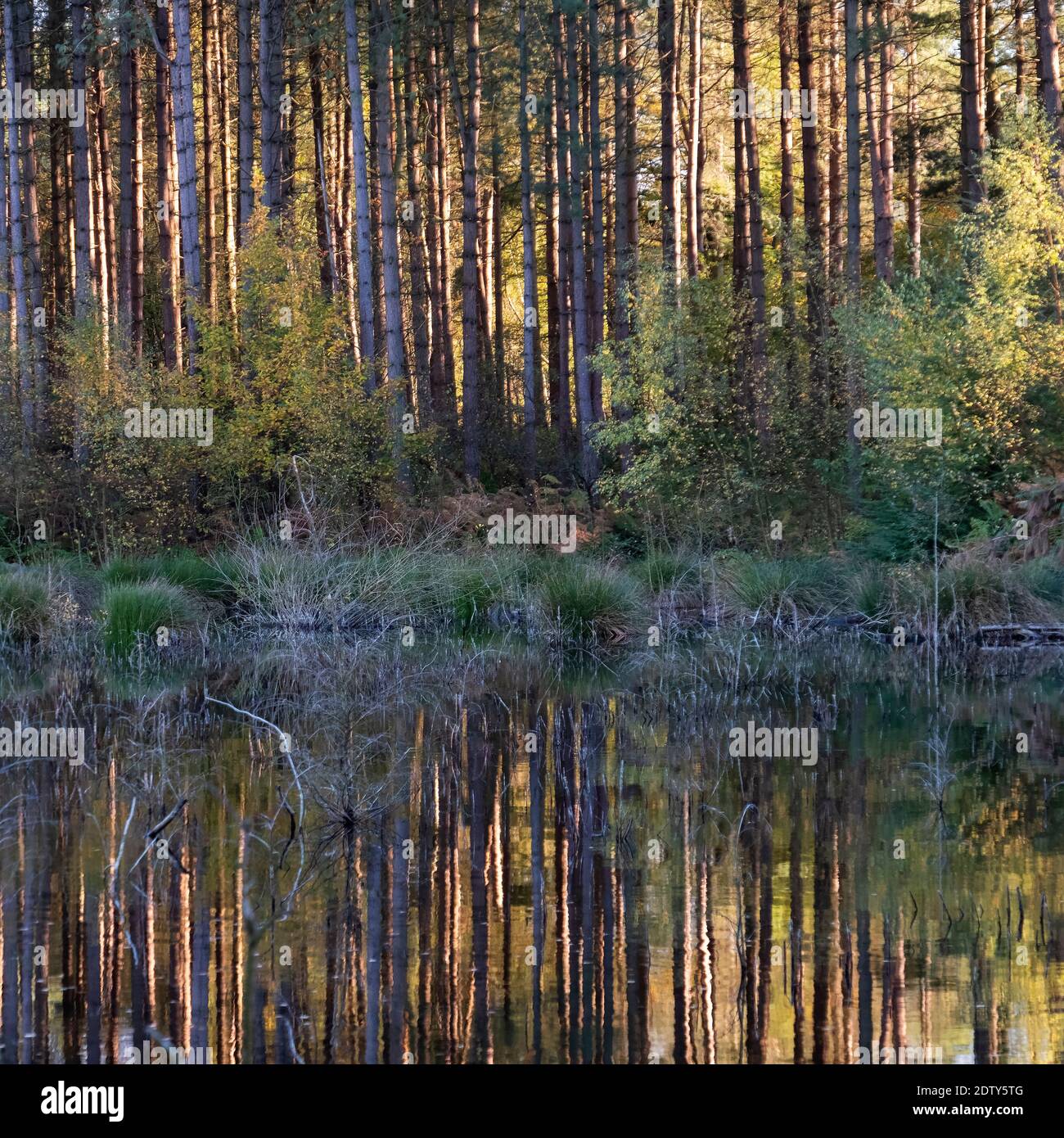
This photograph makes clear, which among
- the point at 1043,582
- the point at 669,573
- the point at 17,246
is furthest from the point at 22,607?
the point at 1043,582

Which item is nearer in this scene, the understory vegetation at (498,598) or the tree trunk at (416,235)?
the understory vegetation at (498,598)

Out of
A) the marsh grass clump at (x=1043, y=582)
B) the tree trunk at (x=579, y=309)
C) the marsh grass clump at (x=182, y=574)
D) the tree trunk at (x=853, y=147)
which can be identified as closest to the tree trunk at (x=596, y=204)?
the tree trunk at (x=579, y=309)

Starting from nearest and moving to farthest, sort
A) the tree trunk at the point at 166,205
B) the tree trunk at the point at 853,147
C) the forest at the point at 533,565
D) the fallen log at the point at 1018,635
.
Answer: the forest at the point at 533,565 < the fallen log at the point at 1018,635 < the tree trunk at the point at 853,147 < the tree trunk at the point at 166,205

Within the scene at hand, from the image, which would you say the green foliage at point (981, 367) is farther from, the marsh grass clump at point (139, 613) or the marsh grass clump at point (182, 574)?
the marsh grass clump at point (139, 613)

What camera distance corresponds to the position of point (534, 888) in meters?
6.72

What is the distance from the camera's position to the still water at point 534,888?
16.6 feet

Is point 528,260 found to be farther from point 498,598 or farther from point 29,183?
point 498,598

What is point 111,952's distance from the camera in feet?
19.0

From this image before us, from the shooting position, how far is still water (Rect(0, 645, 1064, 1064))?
199 inches

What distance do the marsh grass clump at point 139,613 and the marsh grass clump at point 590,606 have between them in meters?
4.05

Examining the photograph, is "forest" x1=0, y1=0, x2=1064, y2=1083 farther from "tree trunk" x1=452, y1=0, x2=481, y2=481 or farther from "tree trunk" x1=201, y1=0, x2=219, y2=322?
"tree trunk" x1=201, y1=0, x2=219, y2=322

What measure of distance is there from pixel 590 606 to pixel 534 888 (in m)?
10.8

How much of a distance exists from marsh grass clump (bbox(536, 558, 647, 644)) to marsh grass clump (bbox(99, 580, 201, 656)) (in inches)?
159
